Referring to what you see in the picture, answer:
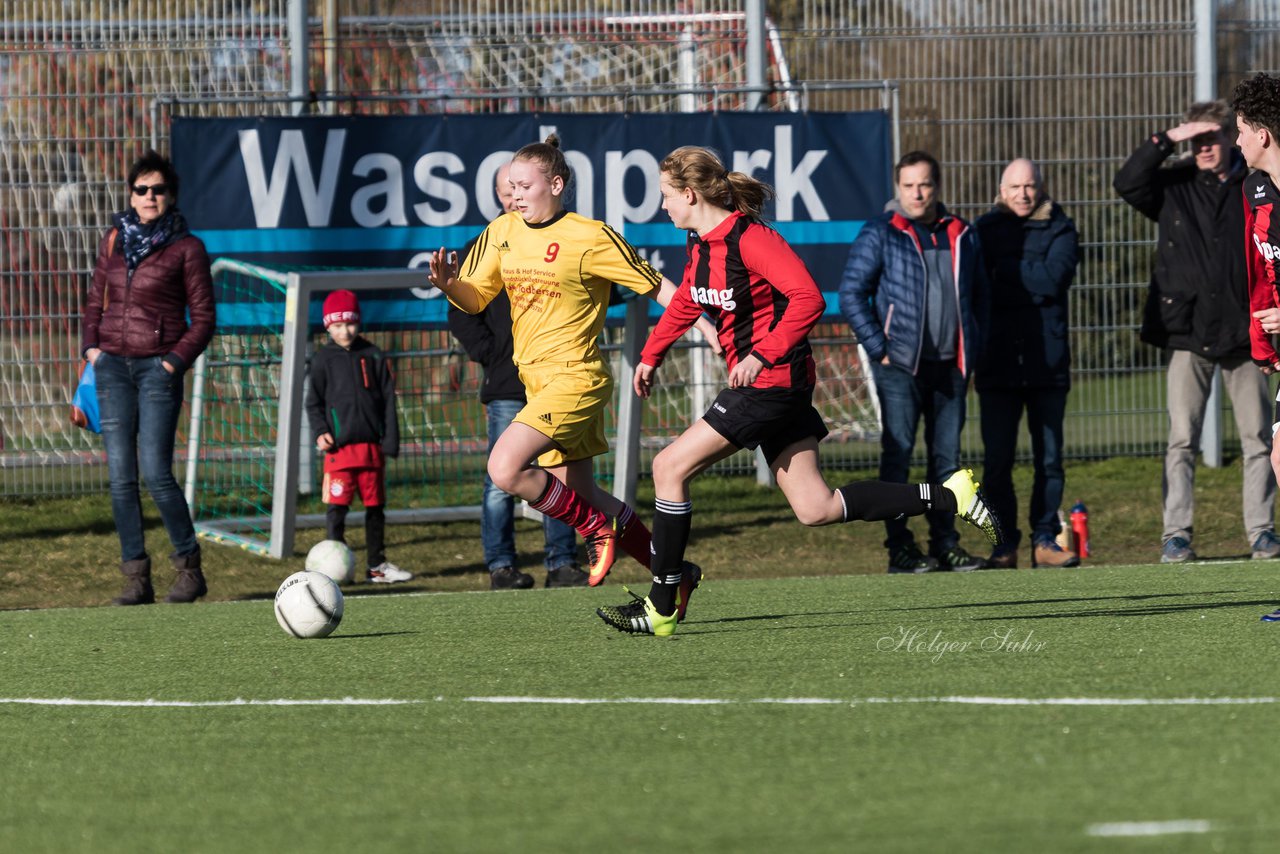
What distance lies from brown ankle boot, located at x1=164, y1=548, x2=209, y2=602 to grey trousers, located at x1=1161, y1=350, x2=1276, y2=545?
5.19 meters

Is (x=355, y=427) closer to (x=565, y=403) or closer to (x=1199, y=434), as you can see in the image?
(x=565, y=403)

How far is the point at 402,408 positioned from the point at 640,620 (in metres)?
6.19

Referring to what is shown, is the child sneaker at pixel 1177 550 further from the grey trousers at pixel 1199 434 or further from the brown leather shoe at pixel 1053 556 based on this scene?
the brown leather shoe at pixel 1053 556

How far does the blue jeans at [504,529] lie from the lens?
10242 millimetres

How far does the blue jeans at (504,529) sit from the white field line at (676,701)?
14.2 ft

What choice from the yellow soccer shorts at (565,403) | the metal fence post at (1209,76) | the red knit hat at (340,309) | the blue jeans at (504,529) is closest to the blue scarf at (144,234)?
the red knit hat at (340,309)

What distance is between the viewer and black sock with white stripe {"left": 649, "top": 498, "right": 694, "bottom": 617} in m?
7.10

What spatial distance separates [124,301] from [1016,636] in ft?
17.1

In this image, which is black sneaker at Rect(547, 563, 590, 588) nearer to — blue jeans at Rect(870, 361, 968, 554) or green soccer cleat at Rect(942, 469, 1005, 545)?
blue jeans at Rect(870, 361, 968, 554)

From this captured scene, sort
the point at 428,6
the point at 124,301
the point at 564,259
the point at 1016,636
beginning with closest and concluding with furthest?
the point at 1016,636
the point at 564,259
the point at 124,301
the point at 428,6

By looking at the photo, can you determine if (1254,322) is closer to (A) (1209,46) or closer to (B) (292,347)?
(B) (292,347)

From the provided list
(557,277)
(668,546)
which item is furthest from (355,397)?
(668,546)

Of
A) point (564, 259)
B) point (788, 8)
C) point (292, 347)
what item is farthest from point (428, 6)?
point (564, 259)

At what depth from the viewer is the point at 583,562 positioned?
1155 cm
